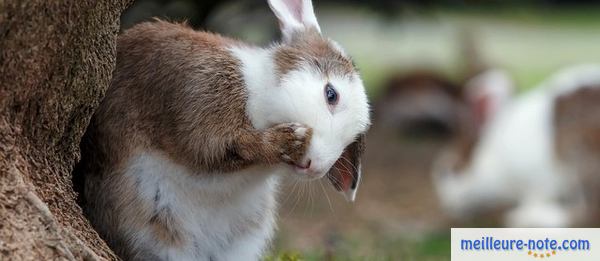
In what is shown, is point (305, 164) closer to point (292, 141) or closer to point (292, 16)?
point (292, 141)

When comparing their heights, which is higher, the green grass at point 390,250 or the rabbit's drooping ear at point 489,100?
the rabbit's drooping ear at point 489,100

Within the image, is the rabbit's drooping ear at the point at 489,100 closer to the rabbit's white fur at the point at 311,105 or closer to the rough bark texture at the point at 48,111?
the rabbit's white fur at the point at 311,105

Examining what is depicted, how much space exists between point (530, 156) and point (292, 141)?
7241 millimetres

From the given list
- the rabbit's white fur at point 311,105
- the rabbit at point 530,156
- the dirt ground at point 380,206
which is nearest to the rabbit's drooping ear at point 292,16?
the rabbit's white fur at point 311,105

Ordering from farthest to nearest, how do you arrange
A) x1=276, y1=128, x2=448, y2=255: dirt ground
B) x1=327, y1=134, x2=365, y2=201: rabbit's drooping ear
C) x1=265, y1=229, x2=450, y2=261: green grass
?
x1=276, y1=128, x2=448, y2=255: dirt ground < x1=265, y1=229, x2=450, y2=261: green grass < x1=327, y1=134, x2=365, y2=201: rabbit's drooping ear

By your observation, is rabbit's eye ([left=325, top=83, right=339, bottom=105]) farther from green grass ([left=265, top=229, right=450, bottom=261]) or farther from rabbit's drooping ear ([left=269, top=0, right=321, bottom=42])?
green grass ([left=265, top=229, right=450, bottom=261])

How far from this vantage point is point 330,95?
4.42 metres

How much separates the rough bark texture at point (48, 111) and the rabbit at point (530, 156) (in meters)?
6.50

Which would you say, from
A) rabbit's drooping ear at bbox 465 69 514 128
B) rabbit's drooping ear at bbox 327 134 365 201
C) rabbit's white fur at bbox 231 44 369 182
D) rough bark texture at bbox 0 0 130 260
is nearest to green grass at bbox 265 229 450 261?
rabbit's drooping ear at bbox 327 134 365 201

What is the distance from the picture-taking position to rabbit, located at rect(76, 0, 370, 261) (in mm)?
4371

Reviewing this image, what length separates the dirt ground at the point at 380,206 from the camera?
10.7 m

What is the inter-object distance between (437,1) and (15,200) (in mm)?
8058

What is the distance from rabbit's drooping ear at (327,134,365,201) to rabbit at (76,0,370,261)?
0.03 m

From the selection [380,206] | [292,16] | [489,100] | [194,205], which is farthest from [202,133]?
[489,100]
